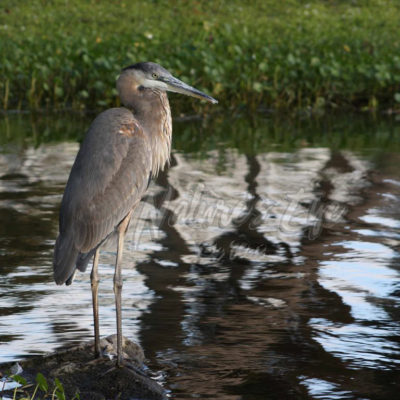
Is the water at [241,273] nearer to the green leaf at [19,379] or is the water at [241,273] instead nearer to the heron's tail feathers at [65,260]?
the heron's tail feathers at [65,260]

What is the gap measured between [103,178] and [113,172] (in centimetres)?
6

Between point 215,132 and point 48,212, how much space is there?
5471 mm

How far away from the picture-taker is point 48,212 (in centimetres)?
943

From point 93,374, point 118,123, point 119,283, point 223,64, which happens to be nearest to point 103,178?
point 118,123

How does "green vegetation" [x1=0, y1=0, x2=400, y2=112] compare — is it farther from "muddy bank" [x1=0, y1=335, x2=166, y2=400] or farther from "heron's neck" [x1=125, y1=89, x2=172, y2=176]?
"muddy bank" [x1=0, y1=335, x2=166, y2=400]

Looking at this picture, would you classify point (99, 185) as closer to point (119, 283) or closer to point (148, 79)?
point (119, 283)

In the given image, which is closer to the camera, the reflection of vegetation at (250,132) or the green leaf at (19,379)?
the green leaf at (19,379)

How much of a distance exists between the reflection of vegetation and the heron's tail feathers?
7.18 meters

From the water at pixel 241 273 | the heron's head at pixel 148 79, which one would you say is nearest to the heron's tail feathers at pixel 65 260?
the water at pixel 241 273

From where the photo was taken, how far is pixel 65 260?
5305 mm

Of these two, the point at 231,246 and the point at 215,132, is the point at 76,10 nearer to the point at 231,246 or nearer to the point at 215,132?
the point at 215,132

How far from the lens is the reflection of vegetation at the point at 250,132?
13.2 meters

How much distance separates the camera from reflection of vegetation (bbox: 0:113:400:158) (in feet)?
43.3

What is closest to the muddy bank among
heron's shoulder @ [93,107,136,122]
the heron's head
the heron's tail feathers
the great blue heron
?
the great blue heron
